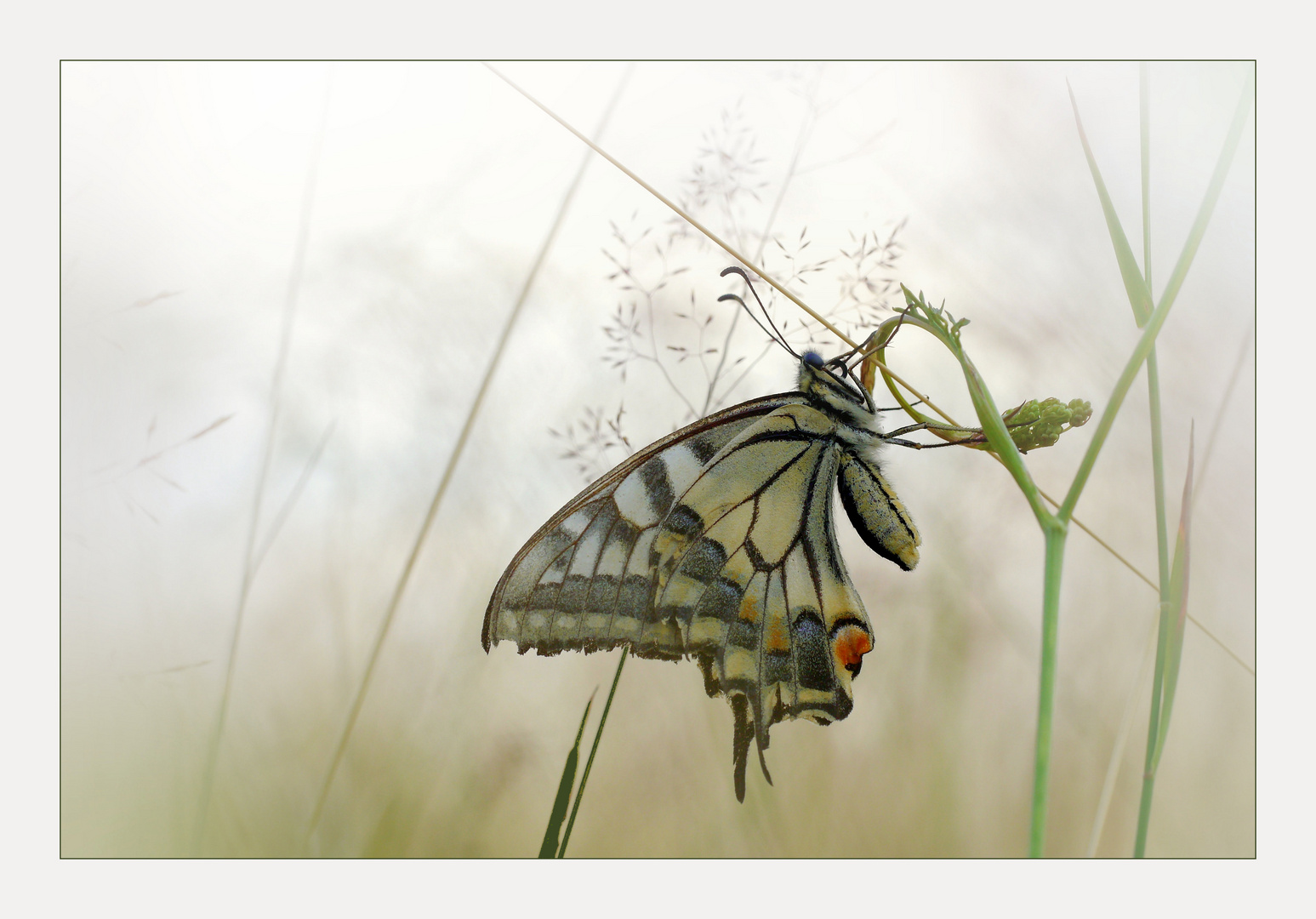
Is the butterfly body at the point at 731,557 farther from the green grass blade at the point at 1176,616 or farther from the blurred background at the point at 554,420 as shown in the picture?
the green grass blade at the point at 1176,616

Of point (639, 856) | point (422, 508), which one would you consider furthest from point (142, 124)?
point (639, 856)

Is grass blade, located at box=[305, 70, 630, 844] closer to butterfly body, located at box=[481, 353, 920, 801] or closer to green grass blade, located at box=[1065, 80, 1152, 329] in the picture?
butterfly body, located at box=[481, 353, 920, 801]

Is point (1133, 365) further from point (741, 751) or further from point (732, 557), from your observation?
point (741, 751)

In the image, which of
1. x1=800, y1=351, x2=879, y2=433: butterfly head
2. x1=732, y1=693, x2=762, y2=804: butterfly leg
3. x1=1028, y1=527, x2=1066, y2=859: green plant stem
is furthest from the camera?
x1=732, y1=693, x2=762, y2=804: butterfly leg

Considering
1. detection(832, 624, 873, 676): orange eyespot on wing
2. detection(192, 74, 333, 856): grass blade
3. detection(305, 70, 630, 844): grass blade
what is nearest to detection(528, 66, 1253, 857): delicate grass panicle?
detection(305, 70, 630, 844): grass blade

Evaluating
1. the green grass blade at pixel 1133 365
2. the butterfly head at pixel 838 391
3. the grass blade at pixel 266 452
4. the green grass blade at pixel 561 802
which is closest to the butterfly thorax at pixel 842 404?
the butterfly head at pixel 838 391

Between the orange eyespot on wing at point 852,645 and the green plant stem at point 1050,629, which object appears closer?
the green plant stem at point 1050,629

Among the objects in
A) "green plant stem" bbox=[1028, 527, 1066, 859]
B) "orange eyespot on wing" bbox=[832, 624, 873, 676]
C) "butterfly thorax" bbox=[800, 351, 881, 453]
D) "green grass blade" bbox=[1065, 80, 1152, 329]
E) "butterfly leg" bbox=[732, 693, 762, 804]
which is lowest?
"butterfly leg" bbox=[732, 693, 762, 804]
